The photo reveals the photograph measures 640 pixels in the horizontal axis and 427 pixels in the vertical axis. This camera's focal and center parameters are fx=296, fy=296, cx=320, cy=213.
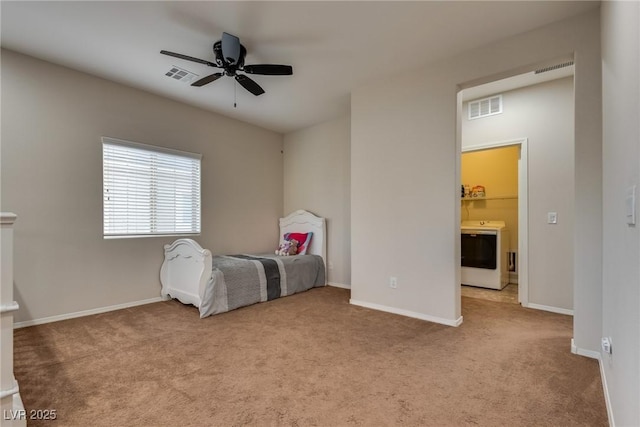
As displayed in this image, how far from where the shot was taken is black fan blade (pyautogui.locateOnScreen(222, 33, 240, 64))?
8.17ft

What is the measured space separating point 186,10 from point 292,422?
2908mm

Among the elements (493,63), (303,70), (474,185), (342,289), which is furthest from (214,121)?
(474,185)

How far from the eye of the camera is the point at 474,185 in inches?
211

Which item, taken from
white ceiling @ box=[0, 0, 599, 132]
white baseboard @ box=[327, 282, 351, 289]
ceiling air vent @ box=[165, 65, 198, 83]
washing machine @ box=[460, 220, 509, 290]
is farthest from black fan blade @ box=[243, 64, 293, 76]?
washing machine @ box=[460, 220, 509, 290]

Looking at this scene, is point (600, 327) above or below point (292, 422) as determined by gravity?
above

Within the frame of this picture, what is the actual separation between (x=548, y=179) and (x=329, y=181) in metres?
2.90

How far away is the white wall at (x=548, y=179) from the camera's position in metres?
3.35

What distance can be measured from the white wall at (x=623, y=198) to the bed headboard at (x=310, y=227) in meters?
3.46

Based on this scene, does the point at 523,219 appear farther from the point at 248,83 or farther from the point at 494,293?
the point at 248,83

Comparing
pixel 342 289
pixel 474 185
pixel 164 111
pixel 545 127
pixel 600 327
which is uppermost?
pixel 164 111

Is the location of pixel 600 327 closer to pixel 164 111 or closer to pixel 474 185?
pixel 474 185

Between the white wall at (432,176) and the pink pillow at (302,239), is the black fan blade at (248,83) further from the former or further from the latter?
the pink pillow at (302,239)

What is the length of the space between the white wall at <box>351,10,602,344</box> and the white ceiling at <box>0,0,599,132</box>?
6.9 inches

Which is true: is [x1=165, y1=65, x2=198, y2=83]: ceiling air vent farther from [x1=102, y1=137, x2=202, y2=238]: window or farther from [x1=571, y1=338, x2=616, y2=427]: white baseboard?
[x1=571, y1=338, x2=616, y2=427]: white baseboard
